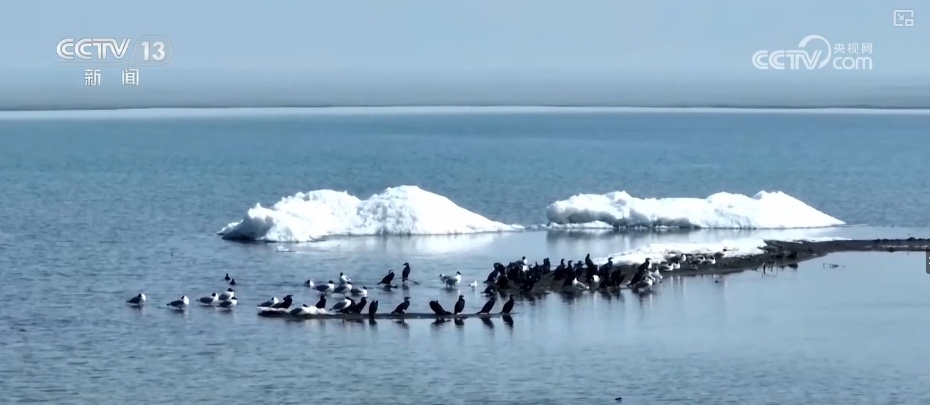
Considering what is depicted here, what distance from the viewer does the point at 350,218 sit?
59.2 metres

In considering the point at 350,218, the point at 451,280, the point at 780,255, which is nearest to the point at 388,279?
the point at 451,280

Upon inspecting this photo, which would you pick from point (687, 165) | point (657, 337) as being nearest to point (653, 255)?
point (657, 337)

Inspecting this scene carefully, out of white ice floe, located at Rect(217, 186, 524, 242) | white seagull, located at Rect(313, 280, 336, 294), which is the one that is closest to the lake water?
white seagull, located at Rect(313, 280, 336, 294)

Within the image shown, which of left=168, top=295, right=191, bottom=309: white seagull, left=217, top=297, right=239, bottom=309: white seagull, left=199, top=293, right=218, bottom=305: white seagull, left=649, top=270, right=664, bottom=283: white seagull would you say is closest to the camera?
left=217, top=297, right=239, bottom=309: white seagull

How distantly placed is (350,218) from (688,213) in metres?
11.0

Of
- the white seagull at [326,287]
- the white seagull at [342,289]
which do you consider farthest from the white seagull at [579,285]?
the white seagull at [326,287]

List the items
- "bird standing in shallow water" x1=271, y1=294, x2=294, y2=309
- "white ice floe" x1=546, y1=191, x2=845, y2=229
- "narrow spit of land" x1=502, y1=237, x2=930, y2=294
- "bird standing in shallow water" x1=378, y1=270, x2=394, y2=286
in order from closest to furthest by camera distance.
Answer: "bird standing in shallow water" x1=271, y1=294, x2=294, y2=309
"bird standing in shallow water" x1=378, y1=270, x2=394, y2=286
"narrow spit of land" x1=502, y1=237, x2=930, y2=294
"white ice floe" x1=546, y1=191, x2=845, y2=229

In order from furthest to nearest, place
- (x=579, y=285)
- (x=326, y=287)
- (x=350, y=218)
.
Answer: (x=350, y=218) < (x=579, y=285) < (x=326, y=287)

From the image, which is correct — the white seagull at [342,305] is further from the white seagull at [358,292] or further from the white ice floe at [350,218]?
the white ice floe at [350,218]

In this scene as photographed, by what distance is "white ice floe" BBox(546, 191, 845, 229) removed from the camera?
6041 cm

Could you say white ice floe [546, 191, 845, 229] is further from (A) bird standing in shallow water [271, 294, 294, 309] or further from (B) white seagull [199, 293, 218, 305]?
(A) bird standing in shallow water [271, 294, 294, 309]

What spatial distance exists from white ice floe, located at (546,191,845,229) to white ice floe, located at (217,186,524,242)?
128 inches

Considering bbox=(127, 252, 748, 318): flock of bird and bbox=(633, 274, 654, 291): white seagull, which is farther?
bbox=(633, 274, 654, 291): white seagull

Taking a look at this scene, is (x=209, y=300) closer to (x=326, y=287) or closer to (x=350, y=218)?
(x=326, y=287)
